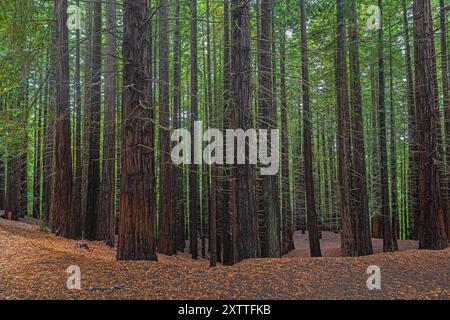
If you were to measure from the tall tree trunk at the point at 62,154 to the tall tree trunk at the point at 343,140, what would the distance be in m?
8.81

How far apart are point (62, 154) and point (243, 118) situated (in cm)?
652

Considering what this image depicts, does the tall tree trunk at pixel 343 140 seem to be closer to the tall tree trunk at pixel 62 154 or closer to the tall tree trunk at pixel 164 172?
the tall tree trunk at pixel 164 172

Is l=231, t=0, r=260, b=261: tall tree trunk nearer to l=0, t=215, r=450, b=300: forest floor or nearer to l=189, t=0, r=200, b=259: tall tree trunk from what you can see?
l=0, t=215, r=450, b=300: forest floor

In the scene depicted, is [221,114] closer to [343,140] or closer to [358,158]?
[343,140]

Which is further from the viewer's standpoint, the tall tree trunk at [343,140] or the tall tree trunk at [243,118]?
the tall tree trunk at [343,140]

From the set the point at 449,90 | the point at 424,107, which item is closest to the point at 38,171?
the point at 424,107

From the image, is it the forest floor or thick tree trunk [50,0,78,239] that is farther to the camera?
thick tree trunk [50,0,78,239]

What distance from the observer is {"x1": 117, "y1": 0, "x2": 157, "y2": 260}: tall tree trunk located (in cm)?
596

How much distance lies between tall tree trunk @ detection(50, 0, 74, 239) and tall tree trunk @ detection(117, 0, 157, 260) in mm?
5617

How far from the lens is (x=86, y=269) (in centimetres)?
536

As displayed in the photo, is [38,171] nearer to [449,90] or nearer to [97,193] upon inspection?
[97,193]

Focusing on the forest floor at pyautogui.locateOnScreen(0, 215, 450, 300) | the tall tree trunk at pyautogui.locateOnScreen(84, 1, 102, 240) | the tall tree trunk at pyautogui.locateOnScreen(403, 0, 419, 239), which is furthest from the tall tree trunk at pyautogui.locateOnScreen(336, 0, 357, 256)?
the tall tree trunk at pyautogui.locateOnScreen(84, 1, 102, 240)

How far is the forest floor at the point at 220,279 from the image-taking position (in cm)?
452

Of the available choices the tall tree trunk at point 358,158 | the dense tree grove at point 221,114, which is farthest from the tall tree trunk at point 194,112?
the tall tree trunk at point 358,158
